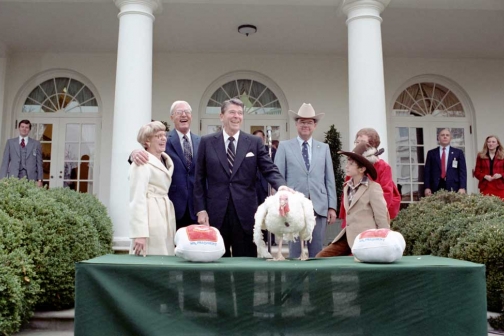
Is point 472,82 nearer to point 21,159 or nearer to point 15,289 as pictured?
point 21,159

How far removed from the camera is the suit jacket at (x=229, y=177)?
3773 mm

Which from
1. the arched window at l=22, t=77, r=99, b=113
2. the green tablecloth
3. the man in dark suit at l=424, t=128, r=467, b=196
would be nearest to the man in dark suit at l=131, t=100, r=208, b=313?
the green tablecloth

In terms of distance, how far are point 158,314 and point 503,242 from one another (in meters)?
3.01

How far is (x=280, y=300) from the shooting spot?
2375mm

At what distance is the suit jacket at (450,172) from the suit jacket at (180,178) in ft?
19.6

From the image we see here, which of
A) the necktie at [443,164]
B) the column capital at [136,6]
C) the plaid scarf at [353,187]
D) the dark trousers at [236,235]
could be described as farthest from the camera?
the necktie at [443,164]

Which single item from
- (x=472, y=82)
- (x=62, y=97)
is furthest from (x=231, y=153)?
(x=472, y=82)

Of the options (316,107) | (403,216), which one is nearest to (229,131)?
(403,216)

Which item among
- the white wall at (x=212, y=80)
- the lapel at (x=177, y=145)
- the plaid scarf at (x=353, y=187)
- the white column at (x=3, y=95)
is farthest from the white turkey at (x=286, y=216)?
the white column at (x=3, y=95)

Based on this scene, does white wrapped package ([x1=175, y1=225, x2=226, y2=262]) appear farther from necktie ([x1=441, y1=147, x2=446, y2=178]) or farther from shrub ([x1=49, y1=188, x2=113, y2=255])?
necktie ([x1=441, y1=147, x2=446, y2=178])

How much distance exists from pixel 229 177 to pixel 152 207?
673 mm

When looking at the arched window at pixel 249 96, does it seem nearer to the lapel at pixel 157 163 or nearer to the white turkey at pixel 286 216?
the lapel at pixel 157 163

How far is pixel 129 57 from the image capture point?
7316 millimetres

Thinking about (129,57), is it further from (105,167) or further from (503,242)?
(503,242)
